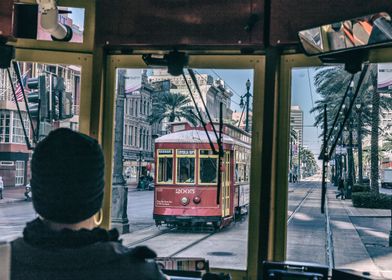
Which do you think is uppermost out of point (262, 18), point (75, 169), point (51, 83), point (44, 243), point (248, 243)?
point (262, 18)

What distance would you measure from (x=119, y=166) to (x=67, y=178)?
79.8 inches

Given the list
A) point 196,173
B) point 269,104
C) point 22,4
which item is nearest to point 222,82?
point 269,104

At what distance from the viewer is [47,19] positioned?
311 cm

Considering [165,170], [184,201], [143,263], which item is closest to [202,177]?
[165,170]

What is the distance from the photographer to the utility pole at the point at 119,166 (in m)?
3.34

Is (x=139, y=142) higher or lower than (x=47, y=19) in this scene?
lower

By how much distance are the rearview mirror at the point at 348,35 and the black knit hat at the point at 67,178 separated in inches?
63.2

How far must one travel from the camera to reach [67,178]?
4.52ft

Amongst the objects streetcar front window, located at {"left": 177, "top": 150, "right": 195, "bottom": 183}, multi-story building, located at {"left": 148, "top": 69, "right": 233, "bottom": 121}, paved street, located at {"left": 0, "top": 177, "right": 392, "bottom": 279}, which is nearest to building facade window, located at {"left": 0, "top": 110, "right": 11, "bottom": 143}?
paved street, located at {"left": 0, "top": 177, "right": 392, "bottom": 279}

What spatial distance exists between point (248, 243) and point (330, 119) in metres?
0.88

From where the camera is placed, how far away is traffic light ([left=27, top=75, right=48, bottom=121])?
11.0 feet

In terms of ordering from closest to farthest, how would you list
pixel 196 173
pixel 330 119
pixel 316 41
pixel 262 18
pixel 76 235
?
pixel 76 235, pixel 316 41, pixel 262 18, pixel 330 119, pixel 196 173

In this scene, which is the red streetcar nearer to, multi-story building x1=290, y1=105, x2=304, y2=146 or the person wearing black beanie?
multi-story building x1=290, y1=105, x2=304, y2=146

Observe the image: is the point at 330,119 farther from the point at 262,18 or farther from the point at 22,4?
the point at 22,4
